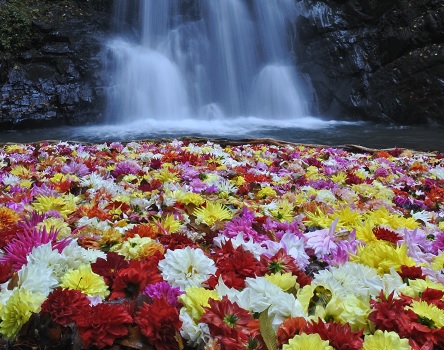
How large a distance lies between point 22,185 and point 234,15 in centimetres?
1836

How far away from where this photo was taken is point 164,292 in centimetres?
100

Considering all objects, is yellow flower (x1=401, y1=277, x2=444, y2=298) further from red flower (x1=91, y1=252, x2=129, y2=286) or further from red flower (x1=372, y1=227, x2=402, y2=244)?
red flower (x1=91, y1=252, x2=129, y2=286)

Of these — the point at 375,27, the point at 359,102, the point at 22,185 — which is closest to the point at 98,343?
the point at 22,185

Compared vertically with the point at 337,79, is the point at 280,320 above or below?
below

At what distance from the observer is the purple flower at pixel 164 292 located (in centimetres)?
98

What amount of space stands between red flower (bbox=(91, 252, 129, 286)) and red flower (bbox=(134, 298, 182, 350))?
0.23m

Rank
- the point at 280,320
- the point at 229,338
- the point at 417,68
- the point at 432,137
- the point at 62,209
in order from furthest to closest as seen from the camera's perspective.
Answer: the point at 417,68, the point at 432,137, the point at 62,209, the point at 280,320, the point at 229,338

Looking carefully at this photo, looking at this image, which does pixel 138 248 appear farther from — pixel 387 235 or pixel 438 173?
pixel 438 173

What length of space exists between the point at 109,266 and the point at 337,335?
638mm

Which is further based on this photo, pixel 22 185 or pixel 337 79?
pixel 337 79

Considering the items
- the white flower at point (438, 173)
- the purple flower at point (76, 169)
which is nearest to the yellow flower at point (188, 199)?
the purple flower at point (76, 169)

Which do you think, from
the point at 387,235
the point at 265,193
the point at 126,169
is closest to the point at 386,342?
the point at 387,235

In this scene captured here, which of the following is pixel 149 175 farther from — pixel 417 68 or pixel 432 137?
pixel 417 68

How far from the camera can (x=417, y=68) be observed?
49.0ft
